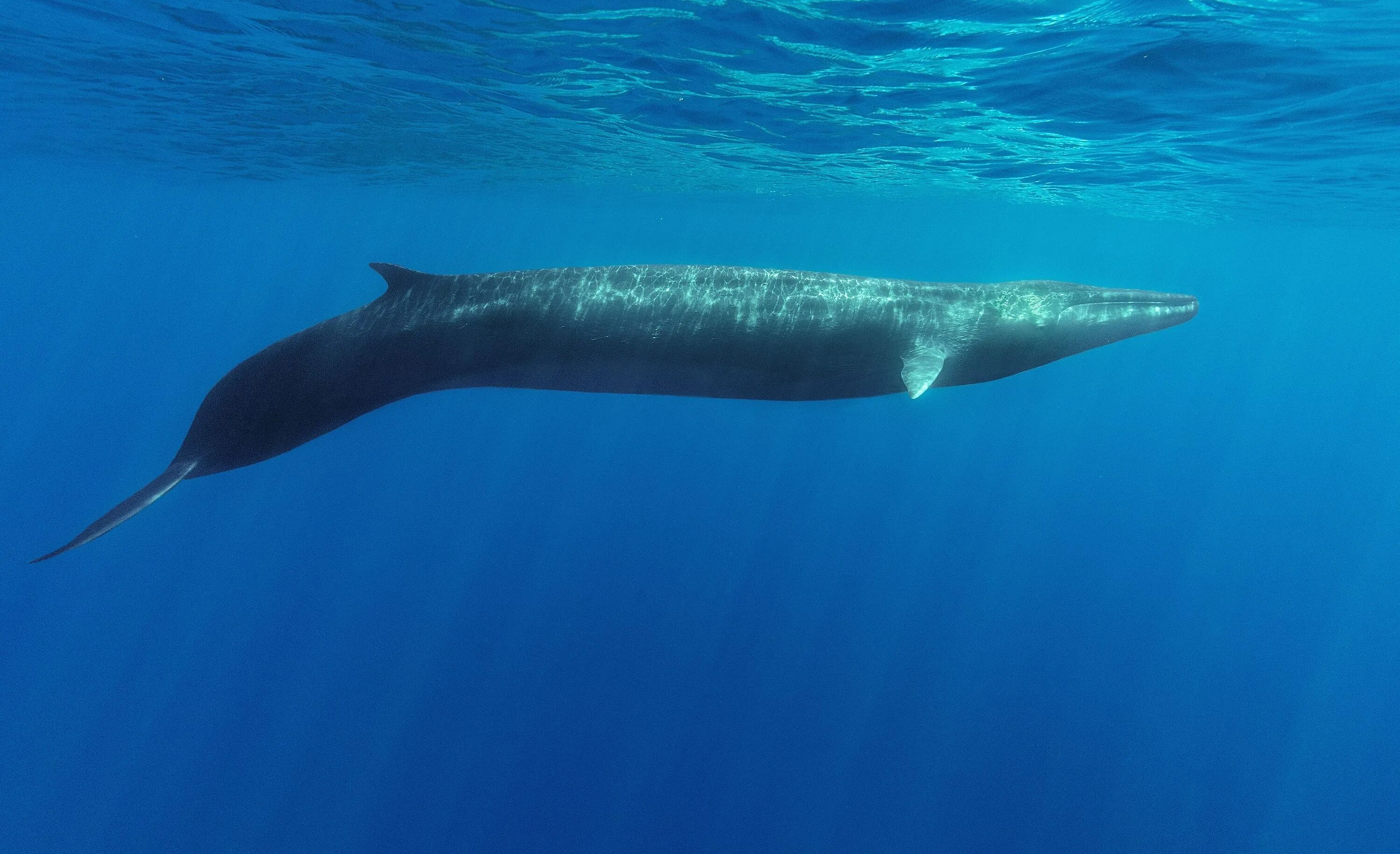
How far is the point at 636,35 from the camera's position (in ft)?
44.7

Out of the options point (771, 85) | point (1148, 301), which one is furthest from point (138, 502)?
point (771, 85)

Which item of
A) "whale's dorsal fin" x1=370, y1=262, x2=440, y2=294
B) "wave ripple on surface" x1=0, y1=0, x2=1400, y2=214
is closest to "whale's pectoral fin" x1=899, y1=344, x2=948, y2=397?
"whale's dorsal fin" x1=370, y1=262, x2=440, y2=294

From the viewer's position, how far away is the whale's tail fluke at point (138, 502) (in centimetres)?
588

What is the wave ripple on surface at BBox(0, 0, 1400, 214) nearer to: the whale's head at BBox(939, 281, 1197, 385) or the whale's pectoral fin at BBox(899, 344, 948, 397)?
the whale's head at BBox(939, 281, 1197, 385)

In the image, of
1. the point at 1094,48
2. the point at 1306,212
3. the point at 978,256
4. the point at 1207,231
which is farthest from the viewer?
the point at 978,256

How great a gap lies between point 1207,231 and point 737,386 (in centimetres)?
4768

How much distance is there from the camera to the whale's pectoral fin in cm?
603

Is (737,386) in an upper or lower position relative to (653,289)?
lower

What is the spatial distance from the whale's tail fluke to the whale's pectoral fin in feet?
21.7

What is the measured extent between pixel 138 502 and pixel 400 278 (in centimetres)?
305

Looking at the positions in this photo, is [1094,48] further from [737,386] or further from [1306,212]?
[1306,212]


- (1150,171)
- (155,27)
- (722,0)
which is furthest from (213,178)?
(1150,171)

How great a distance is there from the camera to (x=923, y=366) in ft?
20.6

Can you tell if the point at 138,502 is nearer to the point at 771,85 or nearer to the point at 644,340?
the point at 644,340
